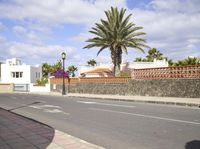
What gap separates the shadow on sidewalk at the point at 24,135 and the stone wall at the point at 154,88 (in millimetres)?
14488

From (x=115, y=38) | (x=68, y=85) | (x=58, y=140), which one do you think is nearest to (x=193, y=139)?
(x=58, y=140)

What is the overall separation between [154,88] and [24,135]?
726 inches

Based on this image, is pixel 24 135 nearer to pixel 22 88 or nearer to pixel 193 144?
pixel 193 144

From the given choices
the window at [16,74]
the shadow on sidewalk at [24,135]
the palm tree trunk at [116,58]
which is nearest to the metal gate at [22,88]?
the window at [16,74]

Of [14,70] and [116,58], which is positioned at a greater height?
[116,58]

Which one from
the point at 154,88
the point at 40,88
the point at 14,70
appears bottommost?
the point at 40,88

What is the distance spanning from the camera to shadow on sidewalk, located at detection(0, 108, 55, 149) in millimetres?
7492

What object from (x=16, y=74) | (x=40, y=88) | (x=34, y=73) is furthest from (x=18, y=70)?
(x=40, y=88)

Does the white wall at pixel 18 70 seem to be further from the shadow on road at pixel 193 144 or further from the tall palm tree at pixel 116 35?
the shadow on road at pixel 193 144

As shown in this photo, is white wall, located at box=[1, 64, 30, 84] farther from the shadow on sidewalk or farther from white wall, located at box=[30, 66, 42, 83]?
the shadow on sidewalk

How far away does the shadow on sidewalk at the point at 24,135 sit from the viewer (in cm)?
749

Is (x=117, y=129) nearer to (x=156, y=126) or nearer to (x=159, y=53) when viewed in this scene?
(x=156, y=126)

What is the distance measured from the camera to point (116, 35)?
119 ft

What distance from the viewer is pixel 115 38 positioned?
119ft
